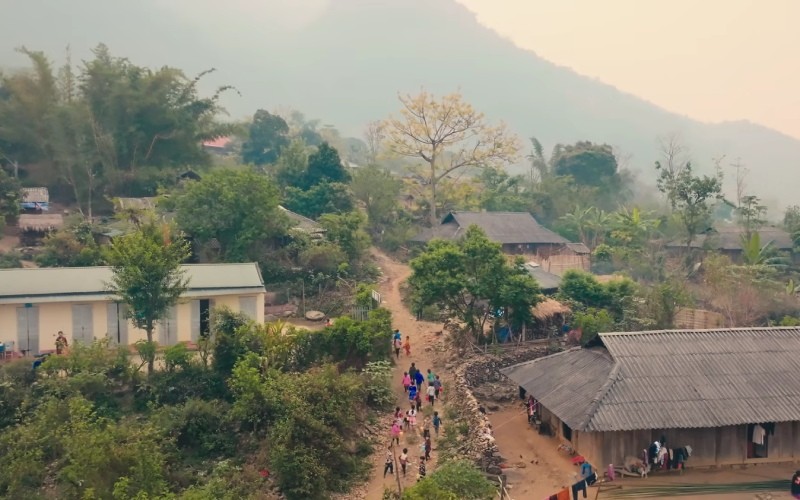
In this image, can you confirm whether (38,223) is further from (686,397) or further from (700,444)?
(700,444)

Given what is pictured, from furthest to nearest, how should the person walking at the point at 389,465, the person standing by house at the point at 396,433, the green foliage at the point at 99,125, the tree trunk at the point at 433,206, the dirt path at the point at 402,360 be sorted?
Answer: the tree trunk at the point at 433,206, the green foliage at the point at 99,125, the person standing by house at the point at 396,433, the dirt path at the point at 402,360, the person walking at the point at 389,465

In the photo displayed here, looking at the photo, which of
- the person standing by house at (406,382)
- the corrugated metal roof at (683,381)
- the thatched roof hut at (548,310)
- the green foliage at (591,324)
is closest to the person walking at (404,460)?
the corrugated metal roof at (683,381)

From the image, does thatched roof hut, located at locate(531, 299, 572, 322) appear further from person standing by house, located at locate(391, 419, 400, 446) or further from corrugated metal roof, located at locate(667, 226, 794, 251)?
corrugated metal roof, located at locate(667, 226, 794, 251)

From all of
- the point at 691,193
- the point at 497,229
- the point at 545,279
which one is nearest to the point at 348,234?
the point at 545,279

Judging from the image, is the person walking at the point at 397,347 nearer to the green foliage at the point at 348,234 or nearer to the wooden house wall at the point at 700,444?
the green foliage at the point at 348,234

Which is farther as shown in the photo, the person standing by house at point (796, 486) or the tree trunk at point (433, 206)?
the tree trunk at point (433, 206)

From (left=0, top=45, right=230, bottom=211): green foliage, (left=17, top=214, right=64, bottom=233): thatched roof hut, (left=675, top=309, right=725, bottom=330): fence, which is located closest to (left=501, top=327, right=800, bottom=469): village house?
(left=675, top=309, right=725, bottom=330): fence

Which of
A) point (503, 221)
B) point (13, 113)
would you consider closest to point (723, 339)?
point (503, 221)
